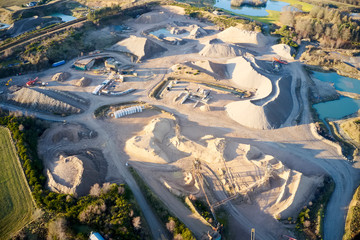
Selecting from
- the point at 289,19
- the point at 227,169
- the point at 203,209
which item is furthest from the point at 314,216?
the point at 289,19

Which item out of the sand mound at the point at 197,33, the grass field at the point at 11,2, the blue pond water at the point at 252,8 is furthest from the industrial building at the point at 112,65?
the blue pond water at the point at 252,8

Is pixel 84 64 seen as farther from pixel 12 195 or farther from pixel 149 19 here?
pixel 149 19

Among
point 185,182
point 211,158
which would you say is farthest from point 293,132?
point 185,182

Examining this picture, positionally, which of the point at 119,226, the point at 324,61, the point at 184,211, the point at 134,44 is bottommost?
the point at 184,211

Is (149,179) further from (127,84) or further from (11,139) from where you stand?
(127,84)

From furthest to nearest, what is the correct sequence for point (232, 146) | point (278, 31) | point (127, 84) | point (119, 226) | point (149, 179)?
1. point (278, 31)
2. point (127, 84)
3. point (232, 146)
4. point (149, 179)
5. point (119, 226)
